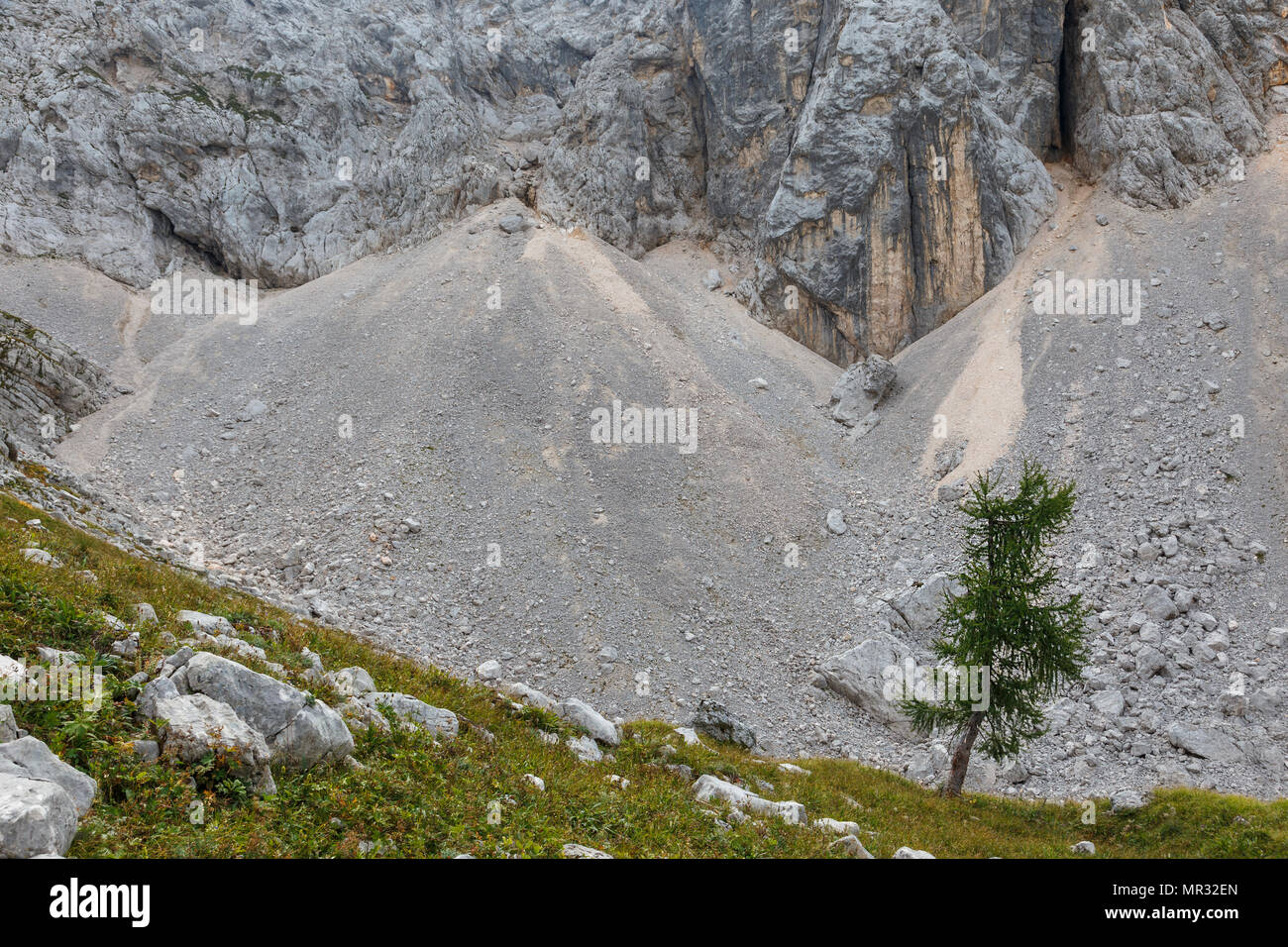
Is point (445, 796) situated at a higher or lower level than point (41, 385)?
lower

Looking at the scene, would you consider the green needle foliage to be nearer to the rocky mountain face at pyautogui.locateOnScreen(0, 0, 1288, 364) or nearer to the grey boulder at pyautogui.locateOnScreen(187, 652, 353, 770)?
the grey boulder at pyautogui.locateOnScreen(187, 652, 353, 770)

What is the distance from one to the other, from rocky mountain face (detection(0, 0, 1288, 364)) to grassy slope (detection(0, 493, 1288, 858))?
40.8 meters

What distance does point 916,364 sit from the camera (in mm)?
48594

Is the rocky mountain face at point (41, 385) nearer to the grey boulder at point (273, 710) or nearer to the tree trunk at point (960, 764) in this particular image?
the grey boulder at point (273, 710)

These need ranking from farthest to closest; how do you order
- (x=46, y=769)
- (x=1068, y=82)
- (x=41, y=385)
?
(x=1068, y=82) → (x=41, y=385) → (x=46, y=769)

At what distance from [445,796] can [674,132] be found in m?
67.8

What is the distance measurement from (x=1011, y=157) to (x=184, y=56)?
6920 centimetres

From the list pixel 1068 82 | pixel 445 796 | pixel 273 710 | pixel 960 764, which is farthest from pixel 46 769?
pixel 1068 82

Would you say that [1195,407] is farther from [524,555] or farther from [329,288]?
[329,288]

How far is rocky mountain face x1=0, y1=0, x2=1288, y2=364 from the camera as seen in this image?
163 ft

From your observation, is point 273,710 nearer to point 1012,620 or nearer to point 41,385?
point 1012,620

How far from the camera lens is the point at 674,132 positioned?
214 feet

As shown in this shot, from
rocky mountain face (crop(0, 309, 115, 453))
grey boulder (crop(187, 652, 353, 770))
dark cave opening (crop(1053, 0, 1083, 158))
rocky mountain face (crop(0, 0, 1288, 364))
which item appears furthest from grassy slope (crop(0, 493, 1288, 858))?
dark cave opening (crop(1053, 0, 1083, 158))

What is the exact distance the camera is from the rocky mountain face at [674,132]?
4959 cm
